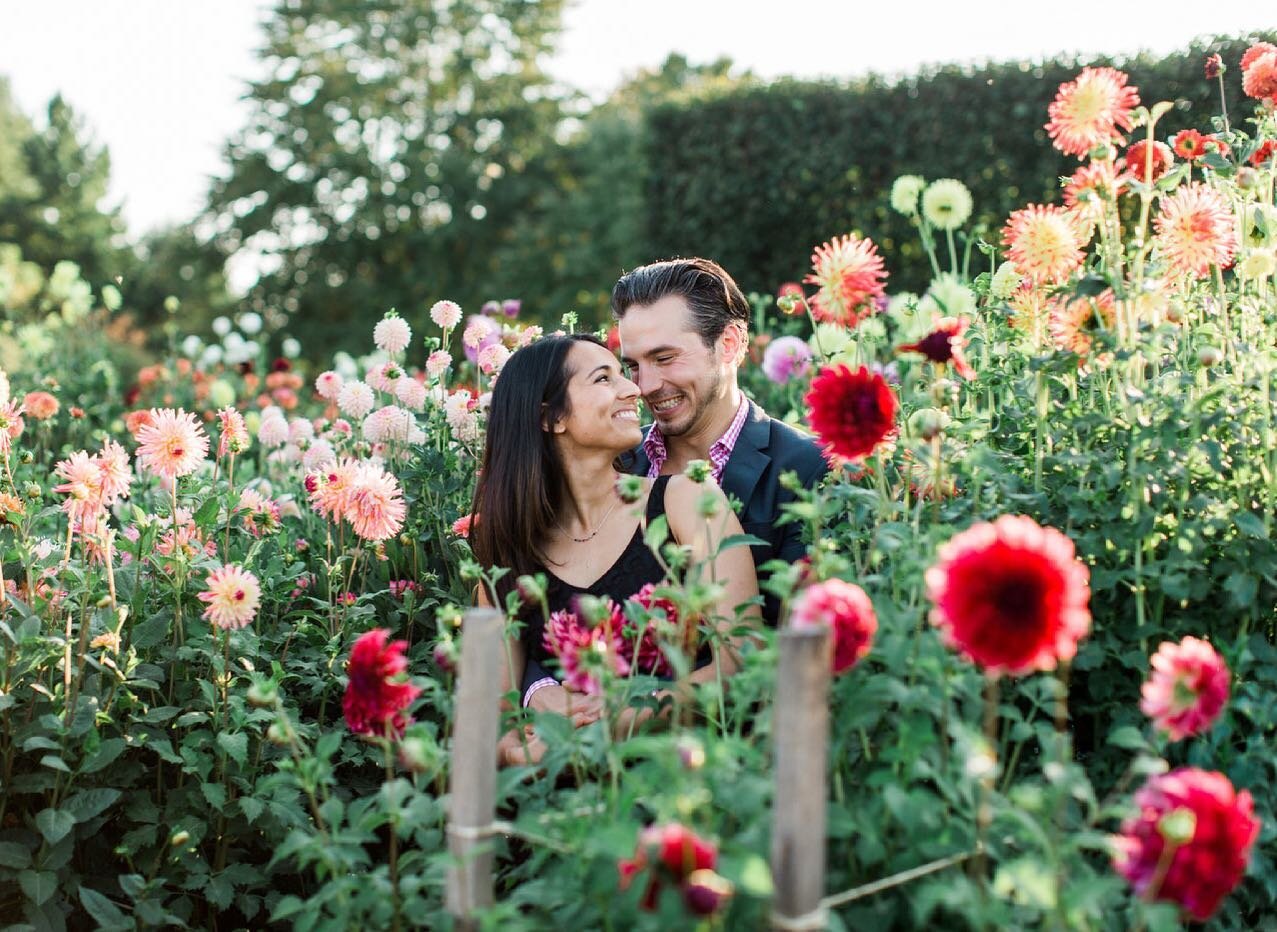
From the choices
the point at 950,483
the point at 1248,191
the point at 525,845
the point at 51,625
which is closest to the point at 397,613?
the point at 51,625

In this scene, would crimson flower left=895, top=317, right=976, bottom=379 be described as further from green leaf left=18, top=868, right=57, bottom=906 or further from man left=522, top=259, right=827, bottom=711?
green leaf left=18, top=868, right=57, bottom=906

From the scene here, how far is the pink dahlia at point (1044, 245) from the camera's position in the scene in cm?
233

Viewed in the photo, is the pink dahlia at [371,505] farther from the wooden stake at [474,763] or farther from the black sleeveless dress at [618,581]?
the wooden stake at [474,763]

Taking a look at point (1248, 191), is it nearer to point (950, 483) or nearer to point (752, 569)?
point (950, 483)

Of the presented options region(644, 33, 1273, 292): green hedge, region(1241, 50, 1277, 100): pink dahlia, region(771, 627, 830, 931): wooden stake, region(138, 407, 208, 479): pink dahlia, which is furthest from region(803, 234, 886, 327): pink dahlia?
region(644, 33, 1273, 292): green hedge

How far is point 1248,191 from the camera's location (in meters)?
2.34

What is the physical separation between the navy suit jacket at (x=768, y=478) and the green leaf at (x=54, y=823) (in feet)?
3.38

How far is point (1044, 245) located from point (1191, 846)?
131 centimetres

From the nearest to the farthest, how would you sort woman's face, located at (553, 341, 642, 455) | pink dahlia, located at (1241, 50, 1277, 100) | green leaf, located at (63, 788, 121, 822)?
green leaf, located at (63, 788, 121, 822), pink dahlia, located at (1241, 50, 1277, 100), woman's face, located at (553, 341, 642, 455)

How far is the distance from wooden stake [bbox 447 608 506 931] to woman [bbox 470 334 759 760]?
1109 millimetres

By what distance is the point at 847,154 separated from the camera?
323 inches

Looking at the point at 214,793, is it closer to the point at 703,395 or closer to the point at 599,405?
the point at 599,405

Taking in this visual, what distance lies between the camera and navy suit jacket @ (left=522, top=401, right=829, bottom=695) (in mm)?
2998

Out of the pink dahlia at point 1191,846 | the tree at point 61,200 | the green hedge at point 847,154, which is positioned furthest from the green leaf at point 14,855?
the tree at point 61,200
